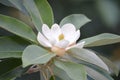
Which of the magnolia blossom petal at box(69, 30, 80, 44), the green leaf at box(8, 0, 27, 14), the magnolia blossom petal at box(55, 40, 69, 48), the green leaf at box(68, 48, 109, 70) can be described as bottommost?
the green leaf at box(68, 48, 109, 70)

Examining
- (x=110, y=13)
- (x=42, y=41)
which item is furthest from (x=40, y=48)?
(x=110, y=13)

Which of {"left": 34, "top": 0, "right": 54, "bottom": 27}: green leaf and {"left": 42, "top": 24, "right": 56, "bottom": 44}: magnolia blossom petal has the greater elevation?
{"left": 34, "top": 0, "right": 54, "bottom": 27}: green leaf

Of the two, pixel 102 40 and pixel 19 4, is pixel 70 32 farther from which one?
pixel 19 4

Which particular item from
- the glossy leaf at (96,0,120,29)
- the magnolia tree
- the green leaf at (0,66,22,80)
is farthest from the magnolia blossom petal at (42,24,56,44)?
the glossy leaf at (96,0,120,29)

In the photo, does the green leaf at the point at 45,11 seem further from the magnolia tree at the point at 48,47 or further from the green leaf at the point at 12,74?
the green leaf at the point at 12,74

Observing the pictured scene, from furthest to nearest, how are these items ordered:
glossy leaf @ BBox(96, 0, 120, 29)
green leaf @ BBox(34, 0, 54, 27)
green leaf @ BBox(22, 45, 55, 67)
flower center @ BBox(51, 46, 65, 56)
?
glossy leaf @ BBox(96, 0, 120, 29) < green leaf @ BBox(34, 0, 54, 27) < flower center @ BBox(51, 46, 65, 56) < green leaf @ BBox(22, 45, 55, 67)

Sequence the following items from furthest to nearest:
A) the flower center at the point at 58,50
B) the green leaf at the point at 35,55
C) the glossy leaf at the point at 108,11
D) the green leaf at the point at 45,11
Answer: the glossy leaf at the point at 108,11, the green leaf at the point at 45,11, the flower center at the point at 58,50, the green leaf at the point at 35,55

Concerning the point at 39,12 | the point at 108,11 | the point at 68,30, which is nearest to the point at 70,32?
the point at 68,30

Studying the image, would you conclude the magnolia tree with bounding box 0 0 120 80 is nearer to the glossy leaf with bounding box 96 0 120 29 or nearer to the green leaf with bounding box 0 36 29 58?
the green leaf with bounding box 0 36 29 58

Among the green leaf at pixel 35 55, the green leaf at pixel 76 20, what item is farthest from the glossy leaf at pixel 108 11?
the green leaf at pixel 35 55
